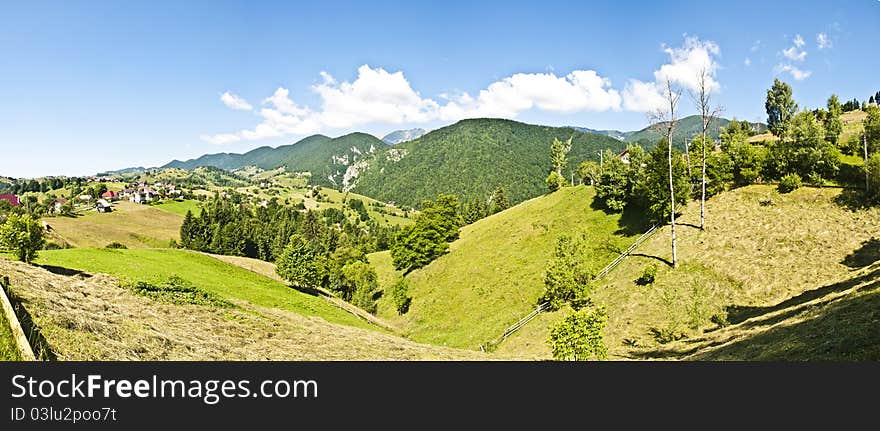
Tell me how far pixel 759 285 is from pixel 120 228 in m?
153

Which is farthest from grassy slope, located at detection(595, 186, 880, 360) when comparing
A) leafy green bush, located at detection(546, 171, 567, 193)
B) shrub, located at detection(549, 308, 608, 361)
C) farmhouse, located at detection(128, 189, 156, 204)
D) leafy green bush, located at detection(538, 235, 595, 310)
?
farmhouse, located at detection(128, 189, 156, 204)

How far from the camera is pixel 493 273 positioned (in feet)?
173

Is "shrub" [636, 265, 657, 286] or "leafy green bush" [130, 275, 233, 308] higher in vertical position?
"leafy green bush" [130, 275, 233, 308]

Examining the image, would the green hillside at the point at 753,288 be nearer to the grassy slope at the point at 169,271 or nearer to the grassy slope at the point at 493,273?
the grassy slope at the point at 493,273

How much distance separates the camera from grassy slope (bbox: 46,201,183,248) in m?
107

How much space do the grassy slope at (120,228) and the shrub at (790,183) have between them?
134121 mm

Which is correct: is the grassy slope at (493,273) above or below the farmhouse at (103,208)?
below

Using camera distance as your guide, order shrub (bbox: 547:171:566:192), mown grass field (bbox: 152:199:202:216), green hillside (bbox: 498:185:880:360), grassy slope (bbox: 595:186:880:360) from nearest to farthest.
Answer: grassy slope (bbox: 595:186:880:360), green hillside (bbox: 498:185:880:360), shrub (bbox: 547:171:566:192), mown grass field (bbox: 152:199:202:216)

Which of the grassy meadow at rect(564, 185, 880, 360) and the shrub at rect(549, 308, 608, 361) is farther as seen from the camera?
the shrub at rect(549, 308, 608, 361)

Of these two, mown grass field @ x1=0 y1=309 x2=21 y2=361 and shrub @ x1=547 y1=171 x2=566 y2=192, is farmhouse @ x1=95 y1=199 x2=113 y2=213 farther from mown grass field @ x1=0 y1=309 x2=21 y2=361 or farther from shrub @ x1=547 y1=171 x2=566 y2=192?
mown grass field @ x1=0 y1=309 x2=21 y2=361

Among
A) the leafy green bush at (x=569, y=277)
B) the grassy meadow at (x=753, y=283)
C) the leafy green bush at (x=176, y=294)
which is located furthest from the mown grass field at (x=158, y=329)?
the leafy green bush at (x=569, y=277)

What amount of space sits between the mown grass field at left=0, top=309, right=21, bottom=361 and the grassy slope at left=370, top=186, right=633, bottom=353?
106ft

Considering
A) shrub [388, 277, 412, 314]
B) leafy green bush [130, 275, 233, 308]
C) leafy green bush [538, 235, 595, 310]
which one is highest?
leafy green bush [130, 275, 233, 308]

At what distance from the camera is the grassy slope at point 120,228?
4205 inches
